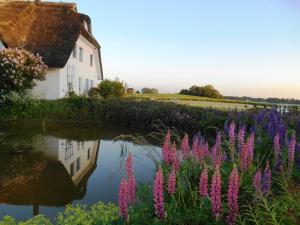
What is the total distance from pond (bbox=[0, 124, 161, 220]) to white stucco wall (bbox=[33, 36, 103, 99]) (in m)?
7.98

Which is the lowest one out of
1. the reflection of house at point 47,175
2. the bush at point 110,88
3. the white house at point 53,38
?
the reflection of house at point 47,175

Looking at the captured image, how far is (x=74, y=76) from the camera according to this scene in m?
24.8

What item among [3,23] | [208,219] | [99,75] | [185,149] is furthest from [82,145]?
[99,75]

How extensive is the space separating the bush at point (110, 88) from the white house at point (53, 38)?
4.74 ft

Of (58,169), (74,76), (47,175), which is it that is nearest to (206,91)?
(74,76)

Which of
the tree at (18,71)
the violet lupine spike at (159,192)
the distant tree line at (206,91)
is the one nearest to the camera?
the violet lupine spike at (159,192)

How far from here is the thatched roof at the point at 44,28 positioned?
73.1ft

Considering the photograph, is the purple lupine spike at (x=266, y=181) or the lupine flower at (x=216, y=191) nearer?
the lupine flower at (x=216, y=191)

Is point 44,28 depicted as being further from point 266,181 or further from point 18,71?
point 266,181

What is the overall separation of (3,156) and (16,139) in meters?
2.92

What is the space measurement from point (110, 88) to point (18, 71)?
9.44 m

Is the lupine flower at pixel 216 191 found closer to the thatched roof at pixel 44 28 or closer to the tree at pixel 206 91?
the thatched roof at pixel 44 28

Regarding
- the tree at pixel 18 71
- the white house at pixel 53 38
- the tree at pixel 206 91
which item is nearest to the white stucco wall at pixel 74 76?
the white house at pixel 53 38

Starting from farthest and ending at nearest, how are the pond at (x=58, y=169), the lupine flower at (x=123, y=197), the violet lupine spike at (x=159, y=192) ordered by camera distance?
the pond at (x=58, y=169)
the lupine flower at (x=123, y=197)
the violet lupine spike at (x=159, y=192)
